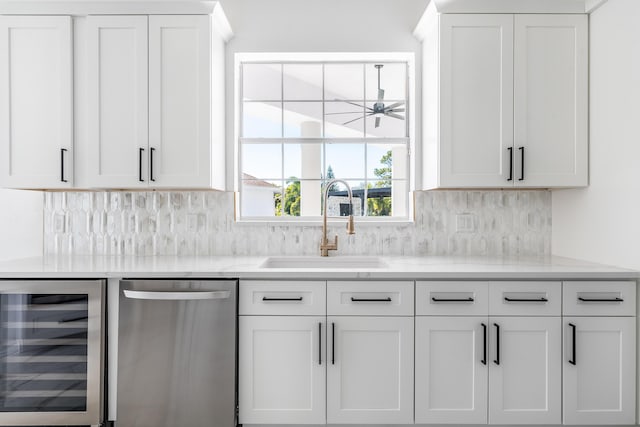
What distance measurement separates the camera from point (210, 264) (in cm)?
224

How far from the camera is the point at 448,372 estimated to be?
1.99 m

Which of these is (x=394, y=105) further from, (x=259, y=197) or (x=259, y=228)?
(x=259, y=228)

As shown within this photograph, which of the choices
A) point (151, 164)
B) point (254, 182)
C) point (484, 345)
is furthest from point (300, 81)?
point (484, 345)

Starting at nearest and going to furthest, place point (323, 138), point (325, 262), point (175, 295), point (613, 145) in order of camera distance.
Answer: point (175, 295) < point (613, 145) < point (325, 262) < point (323, 138)

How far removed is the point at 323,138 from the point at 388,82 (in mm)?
619

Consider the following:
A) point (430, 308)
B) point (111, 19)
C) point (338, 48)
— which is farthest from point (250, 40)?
point (430, 308)

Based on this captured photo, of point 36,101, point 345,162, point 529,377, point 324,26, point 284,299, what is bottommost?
point 529,377

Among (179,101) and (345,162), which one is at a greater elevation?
(179,101)

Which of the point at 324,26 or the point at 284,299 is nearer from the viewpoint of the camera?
the point at 284,299

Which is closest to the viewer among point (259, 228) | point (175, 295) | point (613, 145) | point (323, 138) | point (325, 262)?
point (175, 295)

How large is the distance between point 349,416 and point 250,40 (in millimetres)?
2328

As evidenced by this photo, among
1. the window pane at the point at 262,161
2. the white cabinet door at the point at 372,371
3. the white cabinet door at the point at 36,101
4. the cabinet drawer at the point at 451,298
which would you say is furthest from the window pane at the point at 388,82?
the white cabinet door at the point at 36,101

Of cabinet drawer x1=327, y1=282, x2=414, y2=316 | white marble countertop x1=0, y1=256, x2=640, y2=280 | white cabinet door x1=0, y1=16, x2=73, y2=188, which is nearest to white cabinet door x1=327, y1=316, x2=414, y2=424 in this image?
cabinet drawer x1=327, y1=282, x2=414, y2=316

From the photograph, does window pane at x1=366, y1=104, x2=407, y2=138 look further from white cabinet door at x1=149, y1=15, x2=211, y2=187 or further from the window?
white cabinet door at x1=149, y1=15, x2=211, y2=187
